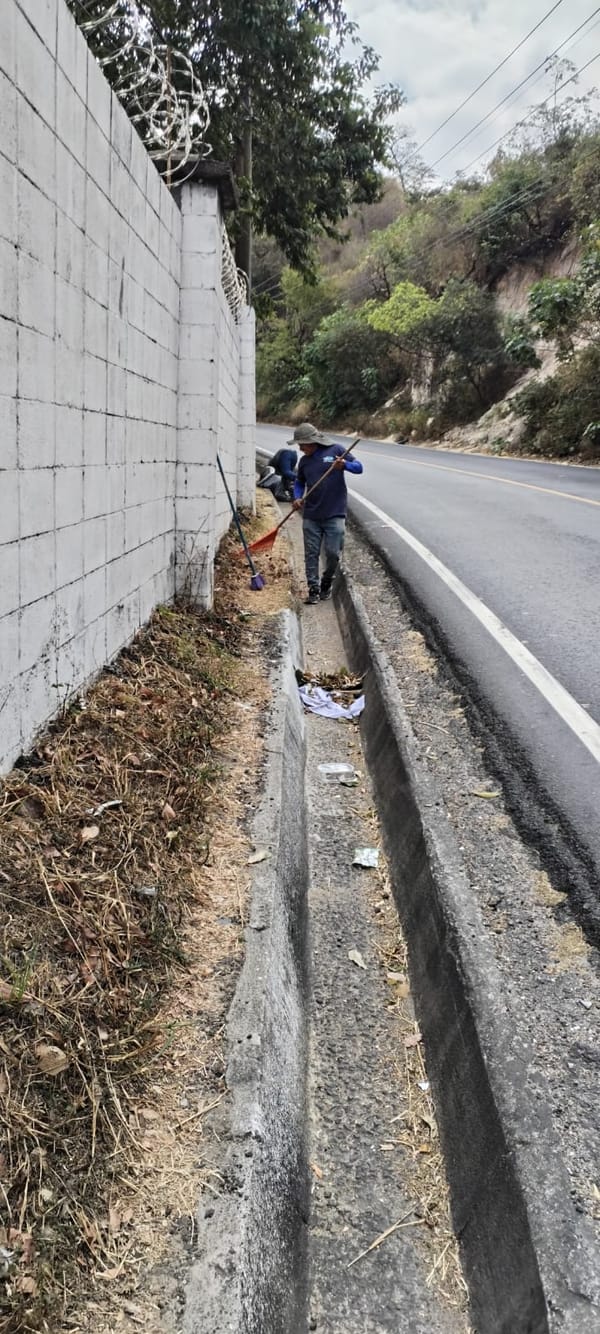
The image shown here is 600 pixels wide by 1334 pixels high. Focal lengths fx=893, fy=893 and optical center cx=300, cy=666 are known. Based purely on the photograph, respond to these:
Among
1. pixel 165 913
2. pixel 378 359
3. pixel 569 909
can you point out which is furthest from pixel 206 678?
pixel 378 359

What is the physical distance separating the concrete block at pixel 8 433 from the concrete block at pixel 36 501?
0.34ft

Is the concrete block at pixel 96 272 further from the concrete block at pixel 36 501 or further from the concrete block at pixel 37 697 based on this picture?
the concrete block at pixel 37 697

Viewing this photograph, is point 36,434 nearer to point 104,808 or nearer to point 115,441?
point 115,441

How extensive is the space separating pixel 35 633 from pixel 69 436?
85cm

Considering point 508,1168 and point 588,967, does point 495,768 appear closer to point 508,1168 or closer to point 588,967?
point 588,967

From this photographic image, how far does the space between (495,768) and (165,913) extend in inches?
78.4

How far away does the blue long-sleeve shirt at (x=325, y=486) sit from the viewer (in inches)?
323

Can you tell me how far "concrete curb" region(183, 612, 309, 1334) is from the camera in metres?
2.02

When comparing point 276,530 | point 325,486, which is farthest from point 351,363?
point 325,486

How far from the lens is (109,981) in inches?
104

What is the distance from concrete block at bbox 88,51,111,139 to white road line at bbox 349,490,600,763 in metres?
3.61

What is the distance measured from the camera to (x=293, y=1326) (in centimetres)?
→ 221

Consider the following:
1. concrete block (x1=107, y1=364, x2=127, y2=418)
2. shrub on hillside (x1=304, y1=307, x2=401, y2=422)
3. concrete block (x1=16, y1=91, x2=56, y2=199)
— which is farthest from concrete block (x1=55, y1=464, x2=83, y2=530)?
shrub on hillside (x1=304, y1=307, x2=401, y2=422)

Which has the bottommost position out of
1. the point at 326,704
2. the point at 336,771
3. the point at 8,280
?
the point at 336,771
